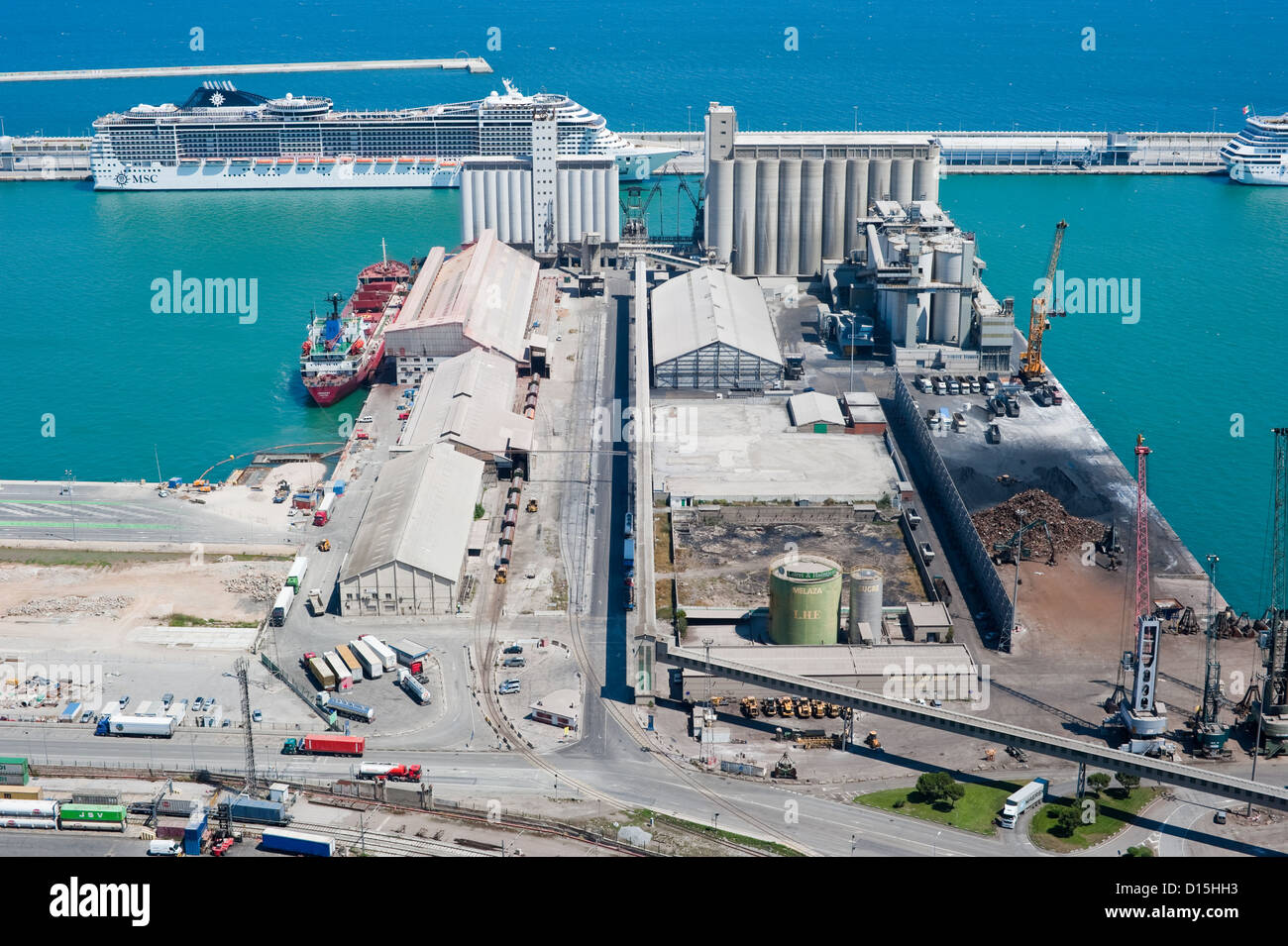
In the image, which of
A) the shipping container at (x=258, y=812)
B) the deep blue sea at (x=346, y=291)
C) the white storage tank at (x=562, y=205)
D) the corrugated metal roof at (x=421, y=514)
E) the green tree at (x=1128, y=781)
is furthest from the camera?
the white storage tank at (x=562, y=205)

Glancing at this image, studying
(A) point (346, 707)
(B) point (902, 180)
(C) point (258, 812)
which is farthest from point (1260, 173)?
(C) point (258, 812)

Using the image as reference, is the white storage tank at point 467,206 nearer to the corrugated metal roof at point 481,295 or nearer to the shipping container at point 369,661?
the corrugated metal roof at point 481,295

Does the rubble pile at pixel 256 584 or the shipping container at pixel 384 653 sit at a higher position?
the rubble pile at pixel 256 584

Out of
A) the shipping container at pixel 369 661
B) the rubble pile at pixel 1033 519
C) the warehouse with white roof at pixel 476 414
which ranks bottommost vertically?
the shipping container at pixel 369 661

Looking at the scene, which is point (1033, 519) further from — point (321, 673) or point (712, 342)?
point (321, 673)

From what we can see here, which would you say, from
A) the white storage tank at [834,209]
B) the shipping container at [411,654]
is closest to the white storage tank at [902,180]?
the white storage tank at [834,209]

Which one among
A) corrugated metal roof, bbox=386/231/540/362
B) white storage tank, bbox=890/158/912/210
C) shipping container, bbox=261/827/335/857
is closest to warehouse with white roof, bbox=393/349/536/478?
corrugated metal roof, bbox=386/231/540/362

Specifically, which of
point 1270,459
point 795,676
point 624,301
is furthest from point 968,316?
point 795,676
